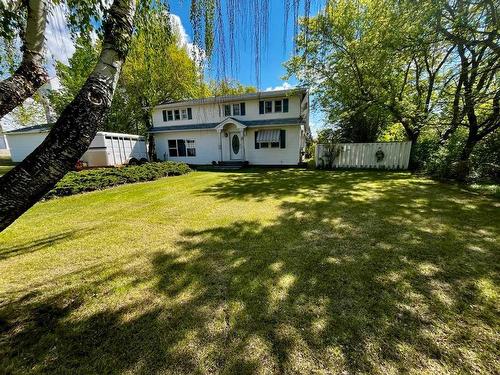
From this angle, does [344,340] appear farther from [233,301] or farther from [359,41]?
[359,41]

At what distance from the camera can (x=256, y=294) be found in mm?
2465

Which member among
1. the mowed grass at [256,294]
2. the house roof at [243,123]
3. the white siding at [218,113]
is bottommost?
the mowed grass at [256,294]

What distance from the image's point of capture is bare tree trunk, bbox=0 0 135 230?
136 centimetres

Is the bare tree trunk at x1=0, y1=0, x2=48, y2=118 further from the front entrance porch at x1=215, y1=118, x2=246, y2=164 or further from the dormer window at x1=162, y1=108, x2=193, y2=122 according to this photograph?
the dormer window at x1=162, y1=108, x2=193, y2=122

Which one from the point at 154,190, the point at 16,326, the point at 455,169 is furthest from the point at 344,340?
the point at 455,169

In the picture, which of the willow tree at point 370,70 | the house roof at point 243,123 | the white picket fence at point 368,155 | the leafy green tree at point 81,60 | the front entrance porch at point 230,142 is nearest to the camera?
the leafy green tree at point 81,60

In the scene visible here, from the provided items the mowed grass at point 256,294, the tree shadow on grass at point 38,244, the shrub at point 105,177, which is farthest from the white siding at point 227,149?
the tree shadow on grass at point 38,244

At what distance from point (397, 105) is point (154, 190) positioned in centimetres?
1269

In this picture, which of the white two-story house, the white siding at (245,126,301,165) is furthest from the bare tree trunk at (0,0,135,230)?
the white siding at (245,126,301,165)

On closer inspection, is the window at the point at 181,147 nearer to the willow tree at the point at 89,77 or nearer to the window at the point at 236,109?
the window at the point at 236,109

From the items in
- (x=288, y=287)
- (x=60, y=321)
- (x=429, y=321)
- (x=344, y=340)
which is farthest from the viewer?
(x=288, y=287)

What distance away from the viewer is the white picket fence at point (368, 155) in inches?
484

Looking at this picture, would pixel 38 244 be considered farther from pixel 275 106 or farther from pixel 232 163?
pixel 275 106

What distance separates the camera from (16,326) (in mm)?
2123
